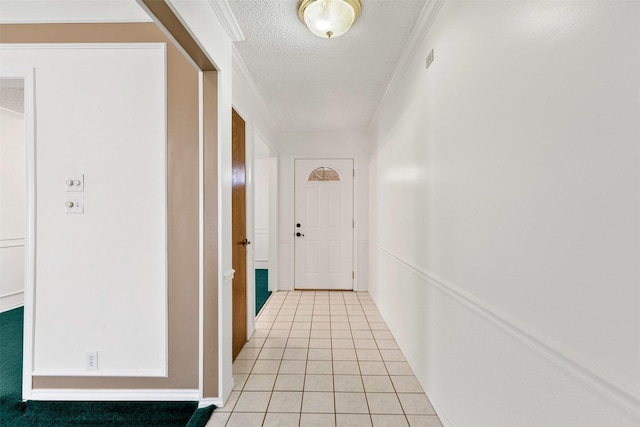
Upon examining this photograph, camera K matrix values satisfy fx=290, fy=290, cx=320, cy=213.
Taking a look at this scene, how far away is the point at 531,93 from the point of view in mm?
948

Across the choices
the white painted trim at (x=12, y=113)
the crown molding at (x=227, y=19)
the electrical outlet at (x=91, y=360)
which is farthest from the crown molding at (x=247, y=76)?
the white painted trim at (x=12, y=113)

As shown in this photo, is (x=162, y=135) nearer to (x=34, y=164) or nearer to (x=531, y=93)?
(x=34, y=164)

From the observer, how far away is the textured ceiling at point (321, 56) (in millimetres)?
1821

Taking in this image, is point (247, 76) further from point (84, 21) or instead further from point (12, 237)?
point (12, 237)

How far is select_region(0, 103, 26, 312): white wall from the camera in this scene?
3514mm

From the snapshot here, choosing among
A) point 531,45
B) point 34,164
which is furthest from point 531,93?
point 34,164

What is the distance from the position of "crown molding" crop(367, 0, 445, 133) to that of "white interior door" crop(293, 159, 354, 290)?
1927 millimetres

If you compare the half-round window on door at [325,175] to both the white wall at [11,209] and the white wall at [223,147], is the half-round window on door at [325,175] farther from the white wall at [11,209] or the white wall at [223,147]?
the white wall at [11,209]

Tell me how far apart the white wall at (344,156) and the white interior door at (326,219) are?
0.11 m

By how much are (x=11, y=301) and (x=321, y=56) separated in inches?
180

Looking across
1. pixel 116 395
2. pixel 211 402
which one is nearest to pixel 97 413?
pixel 116 395

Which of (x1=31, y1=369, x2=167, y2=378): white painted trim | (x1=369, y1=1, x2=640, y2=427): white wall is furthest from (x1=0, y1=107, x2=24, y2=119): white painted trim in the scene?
(x1=369, y1=1, x2=640, y2=427): white wall

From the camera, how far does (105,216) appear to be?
1839 millimetres

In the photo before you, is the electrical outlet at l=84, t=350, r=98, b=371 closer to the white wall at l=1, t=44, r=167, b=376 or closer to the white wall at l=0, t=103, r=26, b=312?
the white wall at l=1, t=44, r=167, b=376
